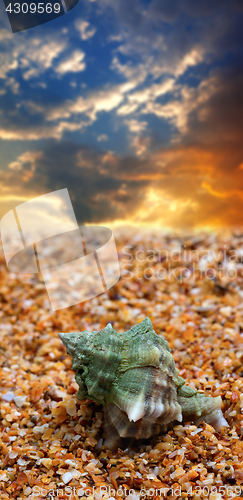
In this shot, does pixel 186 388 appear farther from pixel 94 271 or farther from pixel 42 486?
pixel 94 271

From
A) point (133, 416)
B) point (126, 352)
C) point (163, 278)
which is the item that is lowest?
point (163, 278)

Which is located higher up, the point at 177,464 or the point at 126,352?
the point at 126,352

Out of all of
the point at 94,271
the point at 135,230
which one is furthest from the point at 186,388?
the point at 135,230

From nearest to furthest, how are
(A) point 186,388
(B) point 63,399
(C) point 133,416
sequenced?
1. (C) point 133,416
2. (A) point 186,388
3. (B) point 63,399

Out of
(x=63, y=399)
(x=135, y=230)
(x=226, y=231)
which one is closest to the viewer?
(x=63, y=399)

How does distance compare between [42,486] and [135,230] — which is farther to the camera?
[135,230]

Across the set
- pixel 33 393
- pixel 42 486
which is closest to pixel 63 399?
pixel 33 393

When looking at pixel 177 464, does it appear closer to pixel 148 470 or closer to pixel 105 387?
pixel 148 470
